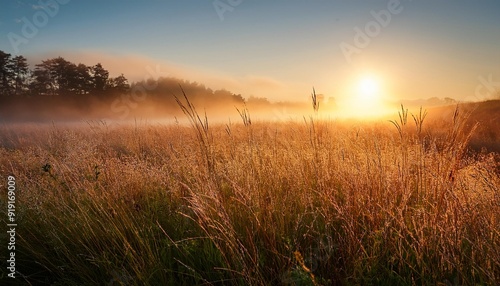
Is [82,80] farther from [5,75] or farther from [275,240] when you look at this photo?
[275,240]

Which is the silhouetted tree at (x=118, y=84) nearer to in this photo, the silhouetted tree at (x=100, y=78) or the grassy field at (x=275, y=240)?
the silhouetted tree at (x=100, y=78)

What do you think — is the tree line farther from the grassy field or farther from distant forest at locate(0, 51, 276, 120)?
the grassy field

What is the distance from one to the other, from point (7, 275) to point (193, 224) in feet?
4.76

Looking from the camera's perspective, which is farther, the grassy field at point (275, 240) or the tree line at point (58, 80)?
the tree line at point (58, 80)

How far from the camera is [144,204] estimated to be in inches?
123

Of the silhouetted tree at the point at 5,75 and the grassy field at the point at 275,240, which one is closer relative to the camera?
the grassy field at the point at 275,240

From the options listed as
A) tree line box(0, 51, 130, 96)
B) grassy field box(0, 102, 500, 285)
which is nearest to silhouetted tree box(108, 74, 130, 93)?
tree line box(0, 51, 130, 96)

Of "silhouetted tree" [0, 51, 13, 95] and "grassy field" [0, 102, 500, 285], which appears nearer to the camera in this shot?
"grassy field" [0, 102, 500, 285]

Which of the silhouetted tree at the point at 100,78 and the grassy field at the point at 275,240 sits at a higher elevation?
the silhouetted tree at the point at 100,78

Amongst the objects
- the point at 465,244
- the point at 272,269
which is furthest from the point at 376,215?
the point at 272,269

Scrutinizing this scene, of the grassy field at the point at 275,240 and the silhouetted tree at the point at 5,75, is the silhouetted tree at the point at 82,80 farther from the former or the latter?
the grassy field at the point at 275,240

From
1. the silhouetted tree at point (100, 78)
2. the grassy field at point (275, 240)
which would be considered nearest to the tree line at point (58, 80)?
the silhouetted tree at point (100, 78)

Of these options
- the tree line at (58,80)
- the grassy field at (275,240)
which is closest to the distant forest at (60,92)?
the tree line at (58,80)

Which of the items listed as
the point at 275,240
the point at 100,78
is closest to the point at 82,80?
the point at 100,78
